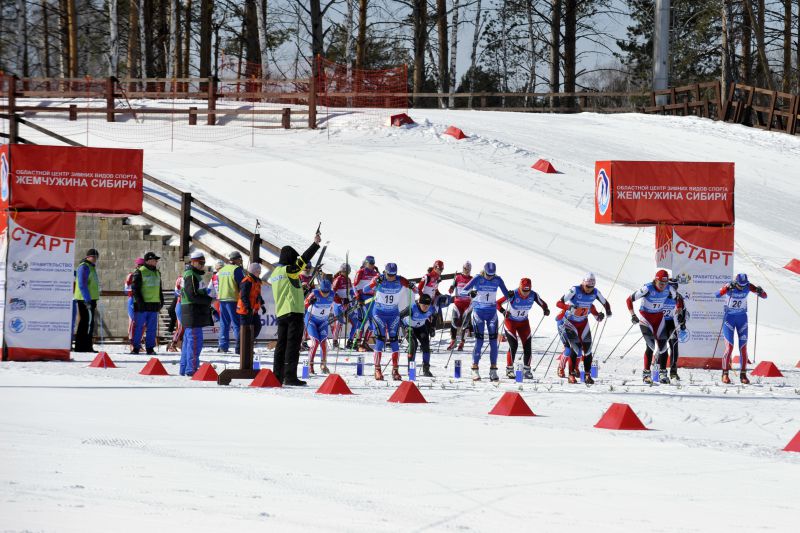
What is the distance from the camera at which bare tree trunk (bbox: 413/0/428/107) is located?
5447 cm

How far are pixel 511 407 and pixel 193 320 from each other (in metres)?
5.88

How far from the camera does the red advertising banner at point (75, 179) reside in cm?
1905

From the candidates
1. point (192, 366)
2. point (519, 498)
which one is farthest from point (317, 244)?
point (519, 498)

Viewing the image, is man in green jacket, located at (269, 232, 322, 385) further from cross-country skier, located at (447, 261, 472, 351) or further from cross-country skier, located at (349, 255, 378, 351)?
cross-country skier, located at (447, 261, 472, 351)

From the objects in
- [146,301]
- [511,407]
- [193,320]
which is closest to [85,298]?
[146,301]

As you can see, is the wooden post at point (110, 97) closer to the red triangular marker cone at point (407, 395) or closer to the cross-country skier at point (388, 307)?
the cross-country skier at point (388, 307)

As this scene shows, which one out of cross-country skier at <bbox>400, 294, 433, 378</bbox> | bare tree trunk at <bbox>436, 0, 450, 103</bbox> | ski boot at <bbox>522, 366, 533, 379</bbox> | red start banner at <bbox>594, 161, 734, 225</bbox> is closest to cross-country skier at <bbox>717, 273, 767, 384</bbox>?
red start banner at <bbox>594, 161, 734, 225</bbox>

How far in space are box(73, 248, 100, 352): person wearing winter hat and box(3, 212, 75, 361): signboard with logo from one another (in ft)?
3.80

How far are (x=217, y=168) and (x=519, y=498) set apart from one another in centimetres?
2814

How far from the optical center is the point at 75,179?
19.4 m

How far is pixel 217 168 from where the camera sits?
1372 inches

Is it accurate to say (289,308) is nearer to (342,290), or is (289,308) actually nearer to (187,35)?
(342,290)

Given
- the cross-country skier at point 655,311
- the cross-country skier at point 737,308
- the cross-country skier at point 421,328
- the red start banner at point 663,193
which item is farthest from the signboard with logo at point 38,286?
the cross-country skier at point 737,308

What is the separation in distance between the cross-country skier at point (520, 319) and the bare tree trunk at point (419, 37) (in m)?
36.1
